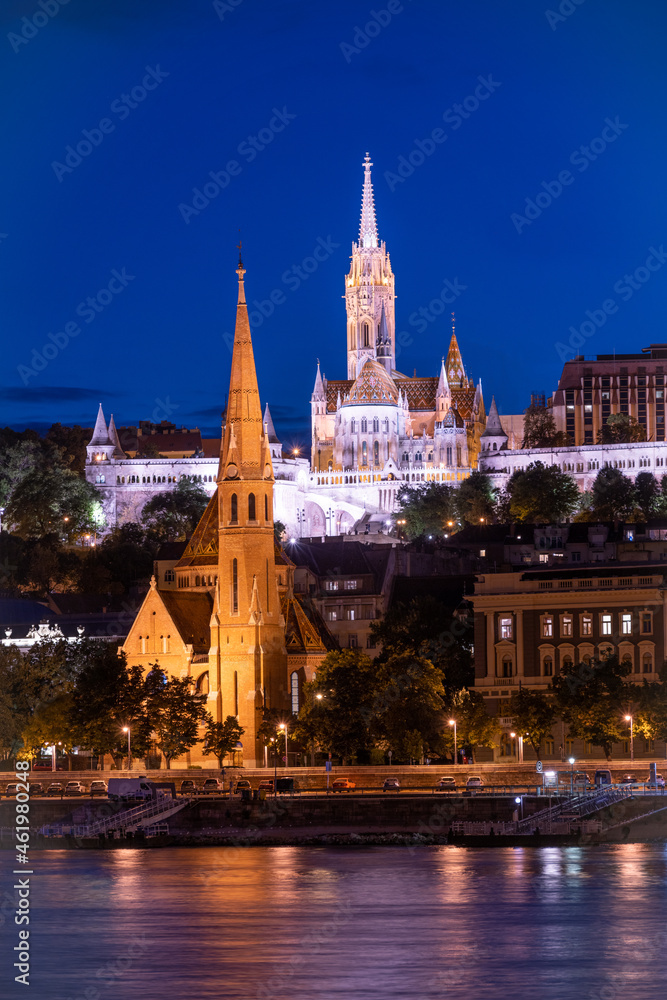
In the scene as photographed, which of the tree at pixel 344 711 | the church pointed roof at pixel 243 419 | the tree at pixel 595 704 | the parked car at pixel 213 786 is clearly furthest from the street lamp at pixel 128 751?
the tree at pixel 595 704

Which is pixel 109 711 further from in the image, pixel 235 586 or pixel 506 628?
pixel 506 628

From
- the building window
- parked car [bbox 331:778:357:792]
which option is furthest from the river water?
the building window

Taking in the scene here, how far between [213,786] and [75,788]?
6703 mm

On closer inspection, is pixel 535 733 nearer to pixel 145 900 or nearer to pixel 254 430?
pixel 254 430

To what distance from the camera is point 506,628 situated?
109562 mm

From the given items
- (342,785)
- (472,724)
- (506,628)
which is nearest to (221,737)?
(342,785)

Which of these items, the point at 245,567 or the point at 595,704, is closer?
the point at 595,704

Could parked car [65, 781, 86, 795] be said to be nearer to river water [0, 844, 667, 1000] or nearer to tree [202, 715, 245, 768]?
tree [202, 715, 245, 768]

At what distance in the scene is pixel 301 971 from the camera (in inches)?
2254

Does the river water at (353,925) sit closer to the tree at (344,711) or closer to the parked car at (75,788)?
the parked car at (75,788)

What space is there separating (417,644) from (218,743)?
14.3 m

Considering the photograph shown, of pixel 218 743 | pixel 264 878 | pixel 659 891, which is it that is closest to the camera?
pixel 659 891

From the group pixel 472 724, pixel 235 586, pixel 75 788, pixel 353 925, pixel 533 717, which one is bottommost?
pixel 353 925

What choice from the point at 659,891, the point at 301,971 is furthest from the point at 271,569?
the point at 301,971
